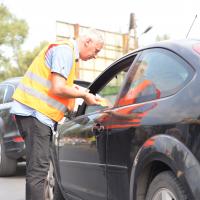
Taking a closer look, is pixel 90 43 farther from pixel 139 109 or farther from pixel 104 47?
pixel 104 47

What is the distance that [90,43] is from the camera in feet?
15.0

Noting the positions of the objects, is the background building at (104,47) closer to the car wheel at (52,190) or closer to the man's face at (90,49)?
the car wheel at (52,190)

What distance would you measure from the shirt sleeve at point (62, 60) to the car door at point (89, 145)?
1.40 feet

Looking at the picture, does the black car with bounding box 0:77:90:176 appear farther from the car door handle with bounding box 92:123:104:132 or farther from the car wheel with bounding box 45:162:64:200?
the car door handle with bounding box 92:123:104:132

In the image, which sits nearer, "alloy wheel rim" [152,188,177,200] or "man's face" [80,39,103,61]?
"alloy wheel rim" [152,188,177,200]

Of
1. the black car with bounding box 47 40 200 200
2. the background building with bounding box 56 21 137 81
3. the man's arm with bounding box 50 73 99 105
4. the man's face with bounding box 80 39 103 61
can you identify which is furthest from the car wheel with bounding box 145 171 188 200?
the background building with bounding box 56 21 137 81

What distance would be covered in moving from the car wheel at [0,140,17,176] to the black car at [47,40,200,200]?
3.88m

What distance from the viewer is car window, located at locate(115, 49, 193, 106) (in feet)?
11.3

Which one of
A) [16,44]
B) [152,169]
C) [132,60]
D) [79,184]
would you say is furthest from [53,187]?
[16,44]

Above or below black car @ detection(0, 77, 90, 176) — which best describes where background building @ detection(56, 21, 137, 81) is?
below

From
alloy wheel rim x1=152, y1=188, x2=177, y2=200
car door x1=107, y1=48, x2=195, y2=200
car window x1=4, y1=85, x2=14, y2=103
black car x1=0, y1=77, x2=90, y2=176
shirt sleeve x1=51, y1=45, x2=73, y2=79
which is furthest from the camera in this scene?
car window x1=4, y1=85, x2=14, y2=103

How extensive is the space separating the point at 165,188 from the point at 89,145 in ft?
4.00

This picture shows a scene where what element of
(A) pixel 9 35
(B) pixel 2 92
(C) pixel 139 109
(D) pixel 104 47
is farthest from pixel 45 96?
(A) pixel 9 35

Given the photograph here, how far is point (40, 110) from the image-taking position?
4.55 metres
